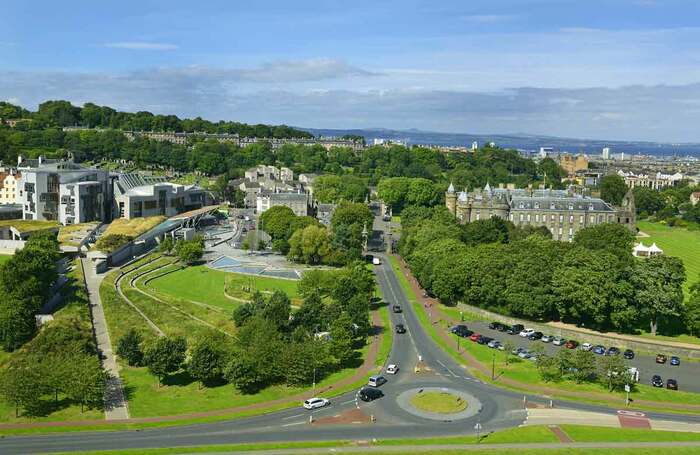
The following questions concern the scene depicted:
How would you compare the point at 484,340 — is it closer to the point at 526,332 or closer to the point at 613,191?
the point at 526,332

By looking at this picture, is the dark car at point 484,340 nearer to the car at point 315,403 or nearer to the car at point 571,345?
the car at point 571,345

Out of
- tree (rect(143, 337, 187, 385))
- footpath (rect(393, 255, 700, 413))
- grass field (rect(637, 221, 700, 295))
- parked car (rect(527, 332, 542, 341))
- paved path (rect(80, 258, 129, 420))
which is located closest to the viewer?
paved path (rect(80, 258, 129, 420))

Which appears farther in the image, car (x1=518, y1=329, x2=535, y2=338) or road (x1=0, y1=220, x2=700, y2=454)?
car (x1=518, y1=329, x2=535, y2=338)

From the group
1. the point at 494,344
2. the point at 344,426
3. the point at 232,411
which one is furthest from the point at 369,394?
the point at 494,344

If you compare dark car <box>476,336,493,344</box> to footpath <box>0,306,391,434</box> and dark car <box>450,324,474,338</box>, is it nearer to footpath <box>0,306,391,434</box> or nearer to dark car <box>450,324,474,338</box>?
dark car <box>450,324,474,338</box>

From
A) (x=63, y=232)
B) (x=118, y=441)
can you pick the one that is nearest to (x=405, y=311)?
(x=118, y=441)

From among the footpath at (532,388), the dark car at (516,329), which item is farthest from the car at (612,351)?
the footpath at (532,388)

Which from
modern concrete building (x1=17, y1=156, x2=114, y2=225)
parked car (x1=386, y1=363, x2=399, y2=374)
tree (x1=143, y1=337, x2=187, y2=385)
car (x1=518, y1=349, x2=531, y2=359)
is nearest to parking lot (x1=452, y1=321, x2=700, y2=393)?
car (x1=518, y1=349, x2=531, y2=359)
